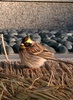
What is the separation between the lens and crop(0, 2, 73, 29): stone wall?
10523 mm

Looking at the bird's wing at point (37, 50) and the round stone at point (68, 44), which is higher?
the bird's wing at point (37, 50)

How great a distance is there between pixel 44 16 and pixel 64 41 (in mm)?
2086

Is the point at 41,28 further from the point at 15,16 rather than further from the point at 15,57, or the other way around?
the point at 15,57

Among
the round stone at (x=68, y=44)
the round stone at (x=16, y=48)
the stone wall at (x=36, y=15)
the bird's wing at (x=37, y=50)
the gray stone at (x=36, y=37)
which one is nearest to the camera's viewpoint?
the bird's wing at (x=37, y=50)

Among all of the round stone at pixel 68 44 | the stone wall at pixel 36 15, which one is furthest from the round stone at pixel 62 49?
the stone wall at pixel 36 15

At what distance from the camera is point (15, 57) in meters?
6.62

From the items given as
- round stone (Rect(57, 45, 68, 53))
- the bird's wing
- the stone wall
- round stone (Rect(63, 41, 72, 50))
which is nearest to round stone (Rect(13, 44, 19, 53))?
round stone (Rect(57, 45, 68, 53))

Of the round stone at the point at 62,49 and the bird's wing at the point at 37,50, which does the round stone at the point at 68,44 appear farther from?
the bird's wing at the point at 37,50

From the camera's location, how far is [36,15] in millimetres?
10703

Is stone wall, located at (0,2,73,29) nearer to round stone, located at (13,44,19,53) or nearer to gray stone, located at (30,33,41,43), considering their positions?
gray stone, located at (30,33,41,43)

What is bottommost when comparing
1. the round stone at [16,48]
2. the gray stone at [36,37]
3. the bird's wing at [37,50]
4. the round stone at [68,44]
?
the round stone at [68,44]

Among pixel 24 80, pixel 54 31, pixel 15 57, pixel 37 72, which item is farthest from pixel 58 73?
pixel 54 31

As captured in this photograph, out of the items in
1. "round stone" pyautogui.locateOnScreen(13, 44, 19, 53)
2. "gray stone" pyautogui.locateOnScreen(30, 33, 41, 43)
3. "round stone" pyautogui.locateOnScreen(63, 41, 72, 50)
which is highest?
"round stone" pyautogui.locateOnScreen(13, 44, 19, 53)

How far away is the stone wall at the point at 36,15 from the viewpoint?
10523 mm
